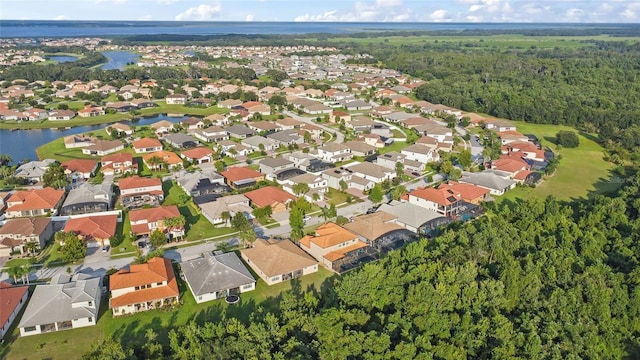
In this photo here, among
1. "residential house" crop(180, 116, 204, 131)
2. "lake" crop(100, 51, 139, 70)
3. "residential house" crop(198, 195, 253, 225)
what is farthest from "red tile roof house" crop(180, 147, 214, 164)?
"lake" crop(100, 51, 139, 70)

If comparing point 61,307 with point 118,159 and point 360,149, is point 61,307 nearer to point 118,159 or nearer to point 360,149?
Result: point 118,159

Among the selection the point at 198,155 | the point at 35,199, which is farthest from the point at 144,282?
the point at 198,155

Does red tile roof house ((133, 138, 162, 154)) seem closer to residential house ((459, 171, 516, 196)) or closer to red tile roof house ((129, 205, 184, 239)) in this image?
red tile roof house ((129, 205, 184, 239))

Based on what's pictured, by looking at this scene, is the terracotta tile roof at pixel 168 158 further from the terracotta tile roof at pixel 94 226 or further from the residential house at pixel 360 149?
the residential house at pixel 360 149

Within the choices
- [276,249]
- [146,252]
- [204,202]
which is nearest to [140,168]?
[204,202]

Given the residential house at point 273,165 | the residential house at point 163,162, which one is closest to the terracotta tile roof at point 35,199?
the residential house at point 163,162

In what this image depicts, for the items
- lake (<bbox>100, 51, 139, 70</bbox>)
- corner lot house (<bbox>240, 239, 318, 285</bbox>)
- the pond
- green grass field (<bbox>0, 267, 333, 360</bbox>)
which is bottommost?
green grass field (<bbox>0, 267, 333, 360</bbox>)
